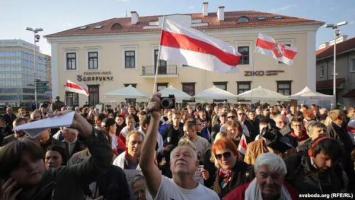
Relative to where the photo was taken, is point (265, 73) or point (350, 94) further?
point (350, 94)

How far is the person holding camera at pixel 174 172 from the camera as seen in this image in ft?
8.78

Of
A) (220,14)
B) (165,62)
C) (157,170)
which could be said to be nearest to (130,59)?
(165,62)

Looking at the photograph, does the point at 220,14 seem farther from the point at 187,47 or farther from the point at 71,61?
the point at 187,47

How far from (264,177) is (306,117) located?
22.8 feet

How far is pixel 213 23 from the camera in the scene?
34031mm

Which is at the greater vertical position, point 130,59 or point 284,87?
point 130,59

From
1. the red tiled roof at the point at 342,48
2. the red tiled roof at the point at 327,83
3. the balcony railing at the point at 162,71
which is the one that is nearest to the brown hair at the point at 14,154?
the balcony railing at the point at 162,71

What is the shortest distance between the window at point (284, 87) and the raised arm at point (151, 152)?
2987cm

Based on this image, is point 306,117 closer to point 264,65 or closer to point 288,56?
point 288,56

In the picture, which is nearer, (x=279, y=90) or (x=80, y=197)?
(x=80, y=197)

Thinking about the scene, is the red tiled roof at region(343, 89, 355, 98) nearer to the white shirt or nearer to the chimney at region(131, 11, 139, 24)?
the chimney at region(131, 11, 139, 24)

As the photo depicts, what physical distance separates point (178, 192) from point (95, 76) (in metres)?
32.5

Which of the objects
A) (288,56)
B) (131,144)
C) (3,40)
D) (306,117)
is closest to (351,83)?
(288,56)

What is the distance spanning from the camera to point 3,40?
7825 centimetres
